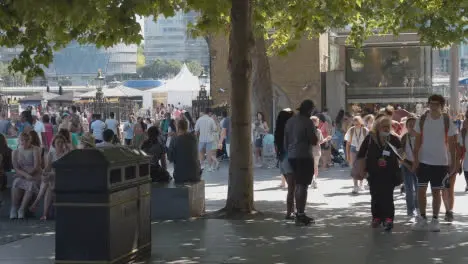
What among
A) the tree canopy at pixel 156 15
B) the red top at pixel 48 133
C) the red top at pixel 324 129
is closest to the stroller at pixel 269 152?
the red top at pixel 324 129

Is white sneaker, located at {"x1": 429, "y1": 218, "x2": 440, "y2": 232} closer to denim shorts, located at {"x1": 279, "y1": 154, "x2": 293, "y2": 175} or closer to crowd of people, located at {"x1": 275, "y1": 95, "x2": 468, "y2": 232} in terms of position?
crowd of people, located at {"x1": 275, "y1": 95, "x2": 468, "y2": 232}

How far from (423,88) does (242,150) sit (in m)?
33.1

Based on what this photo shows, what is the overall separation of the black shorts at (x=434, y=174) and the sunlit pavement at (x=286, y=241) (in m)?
0.62

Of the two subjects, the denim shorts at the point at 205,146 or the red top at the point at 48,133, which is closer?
the denim shorts at the point at 205,146

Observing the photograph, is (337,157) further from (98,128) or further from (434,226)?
(434,226)

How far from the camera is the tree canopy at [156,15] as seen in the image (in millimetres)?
9711

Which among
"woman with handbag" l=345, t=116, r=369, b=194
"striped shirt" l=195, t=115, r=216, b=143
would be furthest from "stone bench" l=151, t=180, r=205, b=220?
"striped shirt" l=195, t=115, r=216, b=143

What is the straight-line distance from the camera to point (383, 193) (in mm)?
12773

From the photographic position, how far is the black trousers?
12727 mm

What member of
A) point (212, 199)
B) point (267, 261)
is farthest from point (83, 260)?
point (212, 199)

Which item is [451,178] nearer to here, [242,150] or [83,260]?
[242,150]

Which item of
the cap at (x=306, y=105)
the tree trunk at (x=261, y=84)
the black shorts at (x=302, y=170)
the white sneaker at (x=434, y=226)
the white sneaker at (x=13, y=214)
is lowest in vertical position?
the white sneaker at (x=13, y=214)

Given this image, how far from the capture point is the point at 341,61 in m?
43.8

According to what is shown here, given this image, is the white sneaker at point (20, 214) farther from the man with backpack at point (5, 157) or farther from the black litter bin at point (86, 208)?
the black litter bin at point (86, 208)
